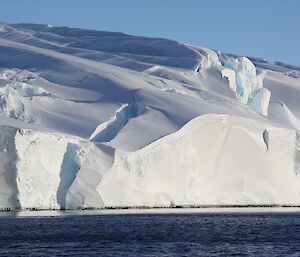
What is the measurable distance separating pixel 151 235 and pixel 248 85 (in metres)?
35.0

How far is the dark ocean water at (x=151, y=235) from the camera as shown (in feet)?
96.8

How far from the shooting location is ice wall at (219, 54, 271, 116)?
6831 cm

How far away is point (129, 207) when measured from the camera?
53.0 m

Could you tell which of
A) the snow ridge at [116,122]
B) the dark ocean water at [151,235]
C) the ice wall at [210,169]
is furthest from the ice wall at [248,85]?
the dark ocean water at [151,235]

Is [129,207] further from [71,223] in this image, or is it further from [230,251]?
[230,251]

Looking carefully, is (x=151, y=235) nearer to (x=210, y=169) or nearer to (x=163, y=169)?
(x=163, y=169)

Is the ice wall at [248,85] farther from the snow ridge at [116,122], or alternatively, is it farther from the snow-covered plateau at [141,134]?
the snow ridge at [116,122]

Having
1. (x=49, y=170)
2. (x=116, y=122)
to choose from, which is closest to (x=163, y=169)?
(x=116, y=122)

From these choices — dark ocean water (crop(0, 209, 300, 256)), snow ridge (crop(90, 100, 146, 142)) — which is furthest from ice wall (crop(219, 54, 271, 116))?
dark ocean water (crop(0, 209, 300, 256))

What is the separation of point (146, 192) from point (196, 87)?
49.2 ft

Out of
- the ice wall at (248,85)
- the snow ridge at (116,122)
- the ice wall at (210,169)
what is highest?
the ice wall at (248,85)

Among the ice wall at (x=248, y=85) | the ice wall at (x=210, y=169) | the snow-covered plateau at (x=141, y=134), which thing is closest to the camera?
the snow-covered plateau at (x=141, y=134)

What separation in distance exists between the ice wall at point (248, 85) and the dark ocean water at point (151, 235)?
1969 centimetres

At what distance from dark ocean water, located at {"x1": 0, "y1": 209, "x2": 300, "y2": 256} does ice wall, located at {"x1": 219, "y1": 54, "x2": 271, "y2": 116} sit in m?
19.7
